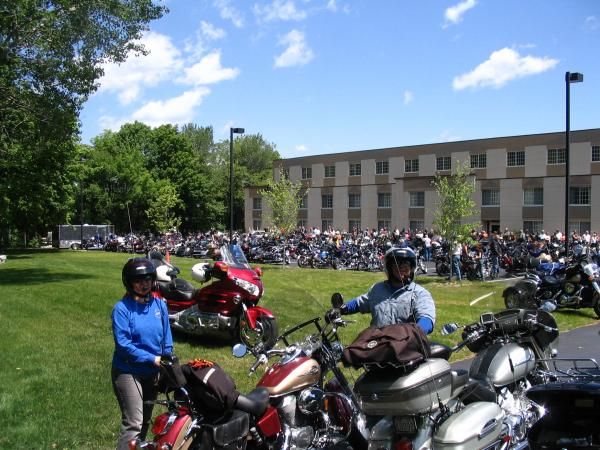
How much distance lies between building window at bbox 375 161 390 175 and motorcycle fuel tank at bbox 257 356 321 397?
181ft

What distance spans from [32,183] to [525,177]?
37.4 meters

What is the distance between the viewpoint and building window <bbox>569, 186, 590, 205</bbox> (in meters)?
44.5

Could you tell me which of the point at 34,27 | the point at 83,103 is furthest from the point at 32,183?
the point at 34,27

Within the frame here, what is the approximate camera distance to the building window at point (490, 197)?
161ft

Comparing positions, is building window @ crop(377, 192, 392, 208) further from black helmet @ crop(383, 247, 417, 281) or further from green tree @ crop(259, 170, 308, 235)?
black helmet @ crop(383, 247, 417, 281)

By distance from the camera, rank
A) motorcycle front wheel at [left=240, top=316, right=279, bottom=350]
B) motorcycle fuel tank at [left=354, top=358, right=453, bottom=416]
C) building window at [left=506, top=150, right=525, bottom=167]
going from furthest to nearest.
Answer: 1. building window at [left=506, top=150, right=525, bottom=167]
2. motorcycle front wheel at [left=240, top=316, right=279, bottom=350]
3. motorcycle fuel tank at [left=354, top=358, right=453, bottom=416]

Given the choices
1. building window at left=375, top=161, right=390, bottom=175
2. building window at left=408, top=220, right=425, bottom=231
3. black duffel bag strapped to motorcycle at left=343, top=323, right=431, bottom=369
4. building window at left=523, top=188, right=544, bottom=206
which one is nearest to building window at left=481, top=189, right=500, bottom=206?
building window at left=523, top=188, right=544, bottom=206

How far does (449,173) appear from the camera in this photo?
52.5 metres

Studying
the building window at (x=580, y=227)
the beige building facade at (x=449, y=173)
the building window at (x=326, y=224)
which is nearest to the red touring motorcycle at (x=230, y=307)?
the beige building facade at (x=449, y=173)

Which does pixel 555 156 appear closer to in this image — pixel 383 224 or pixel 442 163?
pixel 442 163

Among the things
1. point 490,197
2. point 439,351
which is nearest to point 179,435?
point 439,351

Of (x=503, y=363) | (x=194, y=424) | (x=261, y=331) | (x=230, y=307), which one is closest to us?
(x=194, y=424)

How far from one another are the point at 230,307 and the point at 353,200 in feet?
171

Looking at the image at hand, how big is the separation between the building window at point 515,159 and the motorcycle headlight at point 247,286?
4631 centimetres
